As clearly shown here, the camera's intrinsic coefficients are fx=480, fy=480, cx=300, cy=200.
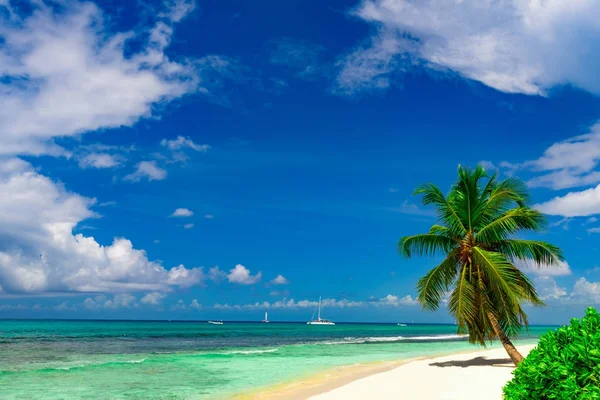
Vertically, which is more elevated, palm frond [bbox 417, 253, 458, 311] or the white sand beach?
palm frond [bbox 417, 253, 458, 311]

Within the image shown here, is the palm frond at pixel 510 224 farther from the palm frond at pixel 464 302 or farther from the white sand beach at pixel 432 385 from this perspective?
the white sand beach at pixel 432 385

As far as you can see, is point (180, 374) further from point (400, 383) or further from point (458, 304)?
point (458, 304)

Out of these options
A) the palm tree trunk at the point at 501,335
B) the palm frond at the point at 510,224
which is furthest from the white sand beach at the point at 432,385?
the palm frond at the point at 510,224


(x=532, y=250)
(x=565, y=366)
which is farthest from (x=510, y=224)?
(x=565, y=366)

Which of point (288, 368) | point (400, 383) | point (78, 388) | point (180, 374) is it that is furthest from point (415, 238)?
point (78, 388)

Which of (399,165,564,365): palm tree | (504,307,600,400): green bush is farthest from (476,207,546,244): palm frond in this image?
(504,307,600,400): green bush

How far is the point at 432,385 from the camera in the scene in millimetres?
13898

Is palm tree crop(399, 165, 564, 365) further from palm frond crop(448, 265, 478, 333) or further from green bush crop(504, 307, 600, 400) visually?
green bush crop(504, 307, 600, 400)

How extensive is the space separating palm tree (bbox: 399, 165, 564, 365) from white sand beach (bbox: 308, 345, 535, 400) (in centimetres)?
141

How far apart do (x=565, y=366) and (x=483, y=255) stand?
444 inches

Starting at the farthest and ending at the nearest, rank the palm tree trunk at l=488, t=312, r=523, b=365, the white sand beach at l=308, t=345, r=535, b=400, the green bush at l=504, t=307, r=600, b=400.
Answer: the palm tree trunk at l=488, t=312, r=523, b=365 → the white sand beach at l=308, t=345, r=535, b=400 → the green bush at l=504, t=307, r=600, b=400

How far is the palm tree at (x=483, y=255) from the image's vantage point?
15.9m

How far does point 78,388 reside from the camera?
17422mm

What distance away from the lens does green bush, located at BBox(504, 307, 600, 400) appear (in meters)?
4.66
